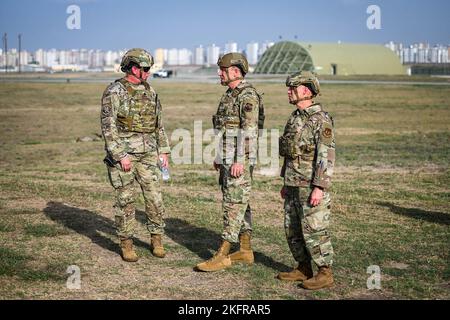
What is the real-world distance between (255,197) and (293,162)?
536cm

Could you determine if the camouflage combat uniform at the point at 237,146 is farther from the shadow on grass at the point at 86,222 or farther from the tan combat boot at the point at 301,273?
the shadow on grass at the point at 86,222

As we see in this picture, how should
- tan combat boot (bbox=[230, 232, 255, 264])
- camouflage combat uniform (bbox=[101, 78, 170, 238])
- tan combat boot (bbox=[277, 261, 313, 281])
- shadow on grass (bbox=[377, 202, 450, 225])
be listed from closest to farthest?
1. tan combat boot (bbox=[277, 261, 313, 281])
2. camouflage combat uniform (bbox=[101, 78, 170, 238])
3. tan combat boot (bbox=[230, 232, 255, 264])
4. shadow on grass (bbox=[377, 202, 450, 225])

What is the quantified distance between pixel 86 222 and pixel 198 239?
2098 mm

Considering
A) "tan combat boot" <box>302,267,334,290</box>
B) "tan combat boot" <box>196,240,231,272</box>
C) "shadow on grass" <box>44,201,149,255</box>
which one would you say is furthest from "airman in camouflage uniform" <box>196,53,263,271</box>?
"shadow on grass" <box>44,201,149,255</box>

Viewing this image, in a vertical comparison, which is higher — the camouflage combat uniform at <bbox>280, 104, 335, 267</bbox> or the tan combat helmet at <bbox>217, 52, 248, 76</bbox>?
the tan combat helmet at <bbox>217, 52, 248, 76</bbox>

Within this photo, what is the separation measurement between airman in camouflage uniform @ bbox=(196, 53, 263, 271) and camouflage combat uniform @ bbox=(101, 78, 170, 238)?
897 mm

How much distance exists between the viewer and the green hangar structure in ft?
282

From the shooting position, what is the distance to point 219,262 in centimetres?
736

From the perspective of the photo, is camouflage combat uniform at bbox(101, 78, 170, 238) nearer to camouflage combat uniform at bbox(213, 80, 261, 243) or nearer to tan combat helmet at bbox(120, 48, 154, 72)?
tan combat helmet at bbox(120, 48, 154, 72)

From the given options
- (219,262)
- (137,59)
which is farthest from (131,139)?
(219,262)

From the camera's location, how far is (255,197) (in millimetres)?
11961

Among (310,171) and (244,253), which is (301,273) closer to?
(244,253)

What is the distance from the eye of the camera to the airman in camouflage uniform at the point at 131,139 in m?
7.49

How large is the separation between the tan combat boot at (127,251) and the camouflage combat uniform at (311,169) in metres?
2.27
